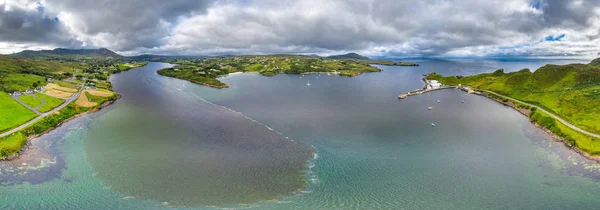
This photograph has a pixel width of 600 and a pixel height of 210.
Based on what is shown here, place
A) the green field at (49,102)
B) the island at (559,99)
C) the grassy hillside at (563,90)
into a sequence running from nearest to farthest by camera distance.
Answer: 1. the island at (559,99)
2. the grassy hillside at (563,90)
3. the green field at (49,102)

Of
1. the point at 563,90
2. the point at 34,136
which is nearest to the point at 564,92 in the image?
the point at 563,90

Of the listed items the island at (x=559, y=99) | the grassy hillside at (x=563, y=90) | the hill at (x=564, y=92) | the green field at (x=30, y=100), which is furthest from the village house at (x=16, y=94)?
the grassy hillside at (x=563, y=90)

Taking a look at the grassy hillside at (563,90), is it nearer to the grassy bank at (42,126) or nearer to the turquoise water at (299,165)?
the turquoise water at (299,165)

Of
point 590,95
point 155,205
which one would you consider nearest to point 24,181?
point 155,205

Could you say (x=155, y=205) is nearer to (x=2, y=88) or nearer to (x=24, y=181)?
(x=24, y=181)

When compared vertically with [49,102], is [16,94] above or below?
above

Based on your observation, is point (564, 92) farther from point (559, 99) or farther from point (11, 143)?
point (11, 143)
